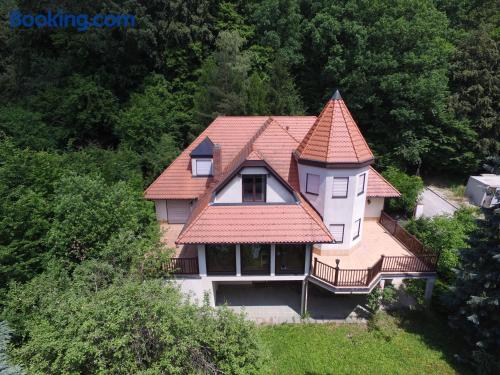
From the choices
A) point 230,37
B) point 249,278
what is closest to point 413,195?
point 249,278

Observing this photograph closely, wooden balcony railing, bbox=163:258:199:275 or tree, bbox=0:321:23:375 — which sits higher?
tree, bbox=0:321:23:375

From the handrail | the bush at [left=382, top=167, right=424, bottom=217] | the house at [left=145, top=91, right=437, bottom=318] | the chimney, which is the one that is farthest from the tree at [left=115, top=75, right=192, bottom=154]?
the bush at [left=382, top=167, right=424, bottom=217]

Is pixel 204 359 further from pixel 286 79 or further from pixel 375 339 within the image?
pixel 286 79

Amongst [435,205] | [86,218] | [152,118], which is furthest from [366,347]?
[152,118]

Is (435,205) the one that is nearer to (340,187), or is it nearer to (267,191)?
(340,187)

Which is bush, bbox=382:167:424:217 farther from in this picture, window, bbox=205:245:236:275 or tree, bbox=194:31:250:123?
window, bbox=205:245:236:275

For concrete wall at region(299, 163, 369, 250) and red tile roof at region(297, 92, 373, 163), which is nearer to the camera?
red tile roof at region(297, 92, 373, 163)
